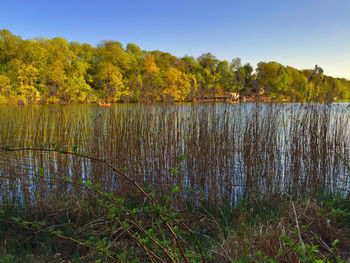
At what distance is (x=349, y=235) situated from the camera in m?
2.08

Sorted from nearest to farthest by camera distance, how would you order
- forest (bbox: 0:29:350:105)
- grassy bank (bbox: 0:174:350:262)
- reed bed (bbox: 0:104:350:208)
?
grassy bank (bbox: 0:174:350:262) < reed bed (bbox: 0:104:350:208) < forest (bbox: 0:29:350:105)

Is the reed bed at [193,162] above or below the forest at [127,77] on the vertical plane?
below

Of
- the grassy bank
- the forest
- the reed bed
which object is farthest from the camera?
the forest

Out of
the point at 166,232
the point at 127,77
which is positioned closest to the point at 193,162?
the point at 166,232

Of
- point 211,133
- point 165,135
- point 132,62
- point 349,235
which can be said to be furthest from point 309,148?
point 132,62

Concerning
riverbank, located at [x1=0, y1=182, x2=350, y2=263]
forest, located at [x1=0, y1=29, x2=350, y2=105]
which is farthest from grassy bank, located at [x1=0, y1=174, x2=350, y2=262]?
forest, located at [x1=0, y1=29, x2=350, y2=105]

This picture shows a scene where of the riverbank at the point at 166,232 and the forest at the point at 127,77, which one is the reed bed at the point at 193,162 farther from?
the forest at the point at 127,77

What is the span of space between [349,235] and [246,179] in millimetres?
1459

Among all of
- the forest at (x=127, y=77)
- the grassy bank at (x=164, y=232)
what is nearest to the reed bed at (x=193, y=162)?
the grassy bank at (x=164, y=232)

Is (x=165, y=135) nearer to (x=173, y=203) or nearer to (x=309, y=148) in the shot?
(x=173, y=203)

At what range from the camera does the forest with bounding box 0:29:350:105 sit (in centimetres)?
388

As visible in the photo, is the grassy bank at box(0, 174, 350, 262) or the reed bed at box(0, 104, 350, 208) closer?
the grassy bank at box(0, 174, 350, 262)

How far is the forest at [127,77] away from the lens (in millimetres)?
3885

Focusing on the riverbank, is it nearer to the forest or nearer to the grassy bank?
the grassy bank
